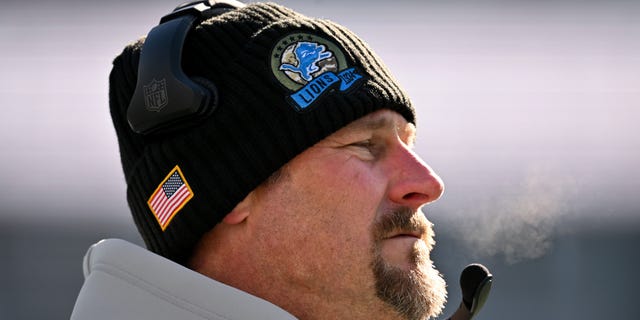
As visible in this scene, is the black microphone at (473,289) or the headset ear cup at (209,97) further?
the black microphone at (473,289)

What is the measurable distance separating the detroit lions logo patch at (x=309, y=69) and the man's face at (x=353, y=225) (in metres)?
0.08

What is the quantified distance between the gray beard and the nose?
1.4 inches

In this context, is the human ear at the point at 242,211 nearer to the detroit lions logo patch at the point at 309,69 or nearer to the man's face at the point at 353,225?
the man's face at the point at 353,225

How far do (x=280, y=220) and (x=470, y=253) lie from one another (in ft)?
9.67

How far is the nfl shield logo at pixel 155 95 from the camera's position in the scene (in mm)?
1800

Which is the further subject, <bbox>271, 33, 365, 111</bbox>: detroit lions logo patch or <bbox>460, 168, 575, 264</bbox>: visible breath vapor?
<bbox>460, 168, 575, 264</bbox>: visible breath vapor

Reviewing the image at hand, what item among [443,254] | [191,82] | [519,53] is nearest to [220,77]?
[191,82]

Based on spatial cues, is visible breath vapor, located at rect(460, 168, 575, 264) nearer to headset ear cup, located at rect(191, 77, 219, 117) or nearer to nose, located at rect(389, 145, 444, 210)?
nose, located at rect(389, 145, 444, 210)

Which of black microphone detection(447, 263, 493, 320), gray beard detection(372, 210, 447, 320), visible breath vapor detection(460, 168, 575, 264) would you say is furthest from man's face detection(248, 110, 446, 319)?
visible breath vapor detection(460, 168, 575, 264)

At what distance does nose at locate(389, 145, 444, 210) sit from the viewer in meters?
1.83

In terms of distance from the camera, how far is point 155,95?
1.81m

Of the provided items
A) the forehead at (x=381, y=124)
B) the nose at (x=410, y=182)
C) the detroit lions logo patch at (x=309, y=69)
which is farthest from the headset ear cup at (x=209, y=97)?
the nose at (x=410, y=182)

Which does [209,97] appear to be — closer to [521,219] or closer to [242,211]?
[242,211]

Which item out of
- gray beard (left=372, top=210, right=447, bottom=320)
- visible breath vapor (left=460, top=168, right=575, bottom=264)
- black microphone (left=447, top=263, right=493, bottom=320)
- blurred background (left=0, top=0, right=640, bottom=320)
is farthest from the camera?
blurred background (left=0, top=0, right=640, bottom=320)
